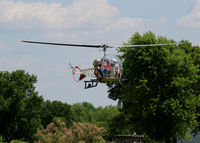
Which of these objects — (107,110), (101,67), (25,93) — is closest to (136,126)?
(101,67)

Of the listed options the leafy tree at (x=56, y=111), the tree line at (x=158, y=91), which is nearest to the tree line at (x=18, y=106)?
the tree line at (x=158, y=91)

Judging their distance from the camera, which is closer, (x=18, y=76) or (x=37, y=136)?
(x=37, y=136)

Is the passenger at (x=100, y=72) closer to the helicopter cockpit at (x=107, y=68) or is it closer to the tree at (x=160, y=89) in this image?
the helicopter cockpit at (x=107, y=68)

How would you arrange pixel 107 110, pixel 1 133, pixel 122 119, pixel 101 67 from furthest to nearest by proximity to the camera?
pixel 107 110 < pixel 1 133 < pixel 122 119 < pixel 101 67

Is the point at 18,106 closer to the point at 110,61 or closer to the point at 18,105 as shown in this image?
the point at 18,105

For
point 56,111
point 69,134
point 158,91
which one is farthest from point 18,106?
point 56,111

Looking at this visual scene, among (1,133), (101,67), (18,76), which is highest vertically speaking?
(18,76)

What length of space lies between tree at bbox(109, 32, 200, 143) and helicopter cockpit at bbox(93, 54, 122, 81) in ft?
62.2

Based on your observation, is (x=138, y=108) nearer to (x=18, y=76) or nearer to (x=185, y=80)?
(x=185, y=80)

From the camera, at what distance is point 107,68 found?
90.0ft

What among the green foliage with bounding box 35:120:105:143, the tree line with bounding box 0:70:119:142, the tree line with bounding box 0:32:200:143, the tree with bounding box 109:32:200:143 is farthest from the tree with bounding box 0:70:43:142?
the green foliage with bounding box 35:120:105:143

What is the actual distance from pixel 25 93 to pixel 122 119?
982 inches

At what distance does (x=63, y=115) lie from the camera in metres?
126

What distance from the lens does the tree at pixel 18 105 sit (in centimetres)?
7069
